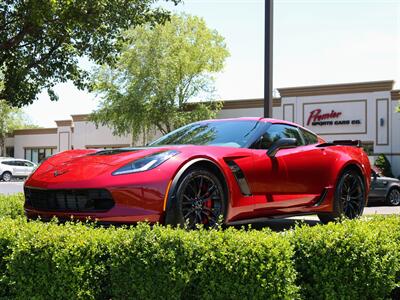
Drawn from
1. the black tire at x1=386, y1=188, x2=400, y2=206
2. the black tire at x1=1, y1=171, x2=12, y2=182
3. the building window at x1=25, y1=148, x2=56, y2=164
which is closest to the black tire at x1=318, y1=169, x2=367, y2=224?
the black tire at x1=386, y1=188, x2=400, y2=206

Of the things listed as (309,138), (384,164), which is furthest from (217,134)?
(384,164)

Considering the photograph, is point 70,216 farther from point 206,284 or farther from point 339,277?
point 339,277

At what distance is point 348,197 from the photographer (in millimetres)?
6723

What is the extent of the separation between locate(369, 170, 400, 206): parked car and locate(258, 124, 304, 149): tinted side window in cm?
1031

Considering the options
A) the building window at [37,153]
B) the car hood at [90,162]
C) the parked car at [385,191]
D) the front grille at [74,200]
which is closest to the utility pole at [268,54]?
the car hood at [90,162]

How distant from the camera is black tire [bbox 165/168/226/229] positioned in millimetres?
4473

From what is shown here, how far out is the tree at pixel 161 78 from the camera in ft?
102

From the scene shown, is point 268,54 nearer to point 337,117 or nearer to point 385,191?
point 385,191

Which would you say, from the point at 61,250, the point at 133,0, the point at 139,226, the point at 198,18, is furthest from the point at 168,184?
the point at 198,18

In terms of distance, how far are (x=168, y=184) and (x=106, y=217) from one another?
61 cm

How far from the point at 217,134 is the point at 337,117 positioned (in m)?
24.4

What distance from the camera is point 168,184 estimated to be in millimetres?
4496

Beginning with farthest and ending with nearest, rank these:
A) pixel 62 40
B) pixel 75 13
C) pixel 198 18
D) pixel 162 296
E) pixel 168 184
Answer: pixel 198 18
pixel 62 40
pixel 75 13
pixel 168 184
pixel 162 296

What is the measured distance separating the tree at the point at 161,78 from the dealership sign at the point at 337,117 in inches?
239
